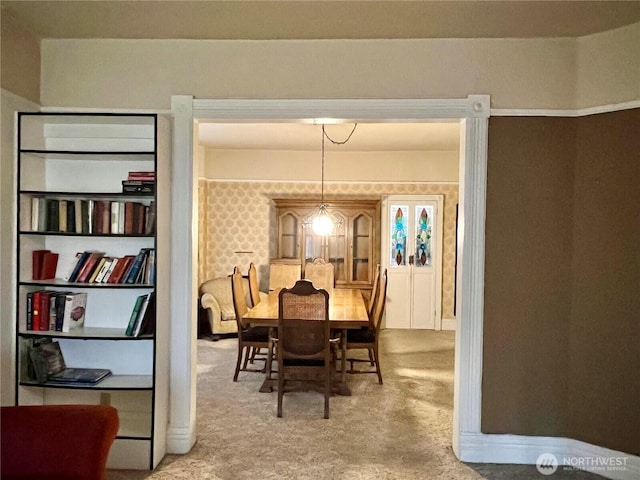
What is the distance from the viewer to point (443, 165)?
738 cm

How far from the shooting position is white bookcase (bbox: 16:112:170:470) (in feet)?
9.87

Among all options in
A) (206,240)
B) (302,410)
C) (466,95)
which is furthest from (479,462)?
(206,240)

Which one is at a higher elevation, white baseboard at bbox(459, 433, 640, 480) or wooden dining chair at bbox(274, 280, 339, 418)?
wooden dining chair at bbox(274, 280, 339, 418)

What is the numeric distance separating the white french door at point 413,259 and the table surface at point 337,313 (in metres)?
2.01

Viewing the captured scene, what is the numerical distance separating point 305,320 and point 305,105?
1.66 m

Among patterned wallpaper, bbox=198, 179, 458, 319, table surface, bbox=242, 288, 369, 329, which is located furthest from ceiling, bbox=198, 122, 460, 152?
table surface, bbox=242, 288, 369, 329

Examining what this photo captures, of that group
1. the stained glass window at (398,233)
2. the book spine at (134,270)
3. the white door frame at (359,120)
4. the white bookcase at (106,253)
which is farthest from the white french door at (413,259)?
the book spine at (134,270)

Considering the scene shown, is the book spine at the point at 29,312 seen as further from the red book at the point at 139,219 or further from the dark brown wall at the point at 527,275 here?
the dark brown wall at the point at 527,275

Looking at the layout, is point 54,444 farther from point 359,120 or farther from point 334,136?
point 334,136

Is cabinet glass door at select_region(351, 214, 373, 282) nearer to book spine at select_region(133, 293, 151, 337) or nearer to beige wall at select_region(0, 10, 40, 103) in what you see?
book spine at select_region(133, 293, 151, 337)

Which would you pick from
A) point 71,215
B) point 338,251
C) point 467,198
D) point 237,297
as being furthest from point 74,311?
point 338,251

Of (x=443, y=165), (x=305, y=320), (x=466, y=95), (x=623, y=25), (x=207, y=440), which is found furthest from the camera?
(x=443, y=165)

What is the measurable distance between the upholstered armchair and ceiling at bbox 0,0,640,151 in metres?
4.11

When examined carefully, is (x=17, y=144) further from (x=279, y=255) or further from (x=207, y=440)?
Result: (x=279, y=255)
